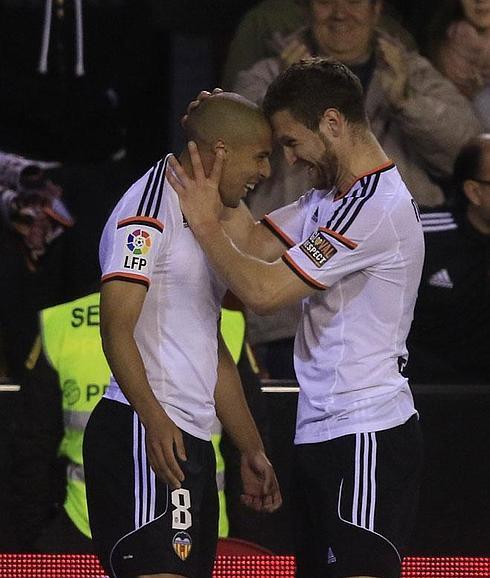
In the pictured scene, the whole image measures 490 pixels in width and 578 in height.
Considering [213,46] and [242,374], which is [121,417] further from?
[213,46]

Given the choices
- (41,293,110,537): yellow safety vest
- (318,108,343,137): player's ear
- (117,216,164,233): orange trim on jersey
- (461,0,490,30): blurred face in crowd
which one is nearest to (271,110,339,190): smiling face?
(318,108,343,137): player's ear

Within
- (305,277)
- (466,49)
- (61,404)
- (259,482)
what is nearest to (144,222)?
(305,277)

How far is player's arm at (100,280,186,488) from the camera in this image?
10.3 ft

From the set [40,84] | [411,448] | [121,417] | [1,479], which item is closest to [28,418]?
[1,479]

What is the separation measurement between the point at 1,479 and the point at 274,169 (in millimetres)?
1511

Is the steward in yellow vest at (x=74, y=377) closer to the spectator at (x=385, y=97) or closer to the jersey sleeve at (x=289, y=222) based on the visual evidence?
the jersey sleeve at (x=289, y=222)

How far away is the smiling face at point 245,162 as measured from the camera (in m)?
3.31

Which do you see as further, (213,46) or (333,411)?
(213,46)

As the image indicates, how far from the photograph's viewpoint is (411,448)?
135 inches

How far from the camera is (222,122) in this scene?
10.8 ft

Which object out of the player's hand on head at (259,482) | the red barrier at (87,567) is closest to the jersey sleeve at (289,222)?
the player's hand on head at (259,482)

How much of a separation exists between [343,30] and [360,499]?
2.41m

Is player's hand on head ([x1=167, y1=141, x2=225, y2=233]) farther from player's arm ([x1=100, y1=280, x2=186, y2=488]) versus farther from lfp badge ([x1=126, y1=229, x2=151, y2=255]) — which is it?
player's arm ([x1=100, y1=280, x2=186, y2=488])

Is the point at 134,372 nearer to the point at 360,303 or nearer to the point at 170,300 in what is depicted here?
the point at 170,300
